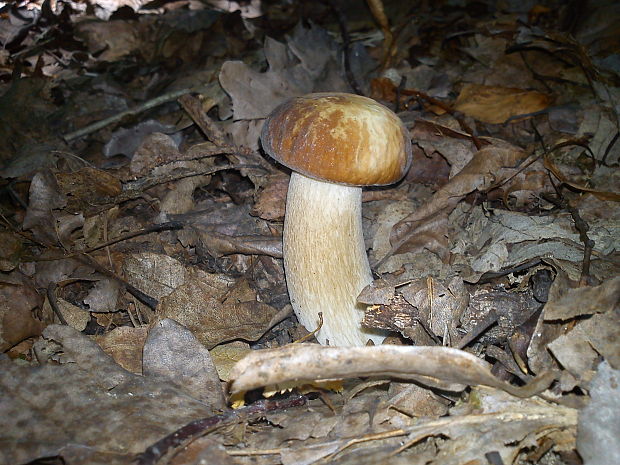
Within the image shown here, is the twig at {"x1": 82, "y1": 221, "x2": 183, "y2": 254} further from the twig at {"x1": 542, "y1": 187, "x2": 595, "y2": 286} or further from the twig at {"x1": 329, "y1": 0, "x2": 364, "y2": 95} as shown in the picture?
the twig at {"x1": 542, "y1": 187, "x2": 595, "y2": 286}

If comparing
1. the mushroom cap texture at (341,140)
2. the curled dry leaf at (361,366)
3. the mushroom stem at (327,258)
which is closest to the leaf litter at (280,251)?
the curled dry leaf at (361,366)

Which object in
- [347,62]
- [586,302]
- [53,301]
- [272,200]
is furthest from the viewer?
[347,62]

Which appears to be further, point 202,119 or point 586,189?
point 202,119

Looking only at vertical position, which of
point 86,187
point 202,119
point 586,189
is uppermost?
point 586,189

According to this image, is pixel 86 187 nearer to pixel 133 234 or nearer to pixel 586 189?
pixel 133 234

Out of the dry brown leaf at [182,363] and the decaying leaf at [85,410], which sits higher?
the decaying leaf at [85,410]

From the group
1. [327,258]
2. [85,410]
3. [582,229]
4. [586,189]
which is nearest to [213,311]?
[327,258]

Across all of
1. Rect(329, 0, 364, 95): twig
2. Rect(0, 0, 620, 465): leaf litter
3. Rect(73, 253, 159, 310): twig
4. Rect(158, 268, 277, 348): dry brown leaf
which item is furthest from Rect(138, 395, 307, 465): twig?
Rect(329, 0, 364, 95): twig

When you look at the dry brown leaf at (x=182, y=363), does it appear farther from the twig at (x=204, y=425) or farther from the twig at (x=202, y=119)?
the twig at (x=202, y=119)
